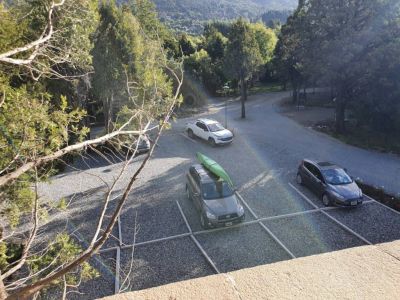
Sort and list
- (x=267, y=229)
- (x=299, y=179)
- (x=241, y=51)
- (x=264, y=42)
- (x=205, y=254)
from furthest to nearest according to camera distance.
A: (x=264, y=42), (x=241, y=51), (x=299, y=179), (x=267, y=229), (x=205, y=254)

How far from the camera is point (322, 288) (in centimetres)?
274

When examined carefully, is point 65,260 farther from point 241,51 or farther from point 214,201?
point 241,51

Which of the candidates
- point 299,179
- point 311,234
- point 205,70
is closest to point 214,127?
point 299,179

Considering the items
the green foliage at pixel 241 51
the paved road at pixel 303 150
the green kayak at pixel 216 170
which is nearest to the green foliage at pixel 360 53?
the paved road at pixel 303 150

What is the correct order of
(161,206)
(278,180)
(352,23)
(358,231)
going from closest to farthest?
(358,231) < (161,206) < (278,180) < (352,23)

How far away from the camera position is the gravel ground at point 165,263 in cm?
1113

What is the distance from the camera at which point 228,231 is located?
13.6 meters

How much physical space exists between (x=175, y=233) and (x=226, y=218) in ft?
6.85

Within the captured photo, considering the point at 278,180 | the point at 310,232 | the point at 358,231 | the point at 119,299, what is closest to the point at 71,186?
the point at 278,180

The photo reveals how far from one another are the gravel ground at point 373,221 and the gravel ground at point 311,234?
57cm

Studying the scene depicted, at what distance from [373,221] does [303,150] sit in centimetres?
971

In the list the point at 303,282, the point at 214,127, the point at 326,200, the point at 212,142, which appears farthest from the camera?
the point at 214,127

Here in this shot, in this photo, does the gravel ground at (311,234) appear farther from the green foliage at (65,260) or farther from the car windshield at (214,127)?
the car windshield at (214,127)

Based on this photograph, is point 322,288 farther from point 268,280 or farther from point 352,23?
point 352,23
